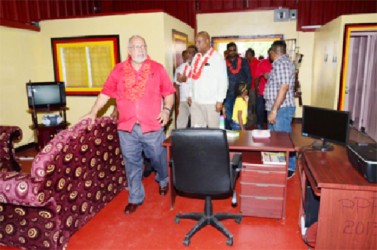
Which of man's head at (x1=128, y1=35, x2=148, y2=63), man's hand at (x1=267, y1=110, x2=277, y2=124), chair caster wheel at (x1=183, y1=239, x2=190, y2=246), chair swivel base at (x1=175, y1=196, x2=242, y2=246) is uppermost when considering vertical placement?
man's head at (x1=128, y1=35, x2=148, y2=63)

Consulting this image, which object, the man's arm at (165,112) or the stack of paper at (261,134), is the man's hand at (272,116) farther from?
the man's arm at (165,112)

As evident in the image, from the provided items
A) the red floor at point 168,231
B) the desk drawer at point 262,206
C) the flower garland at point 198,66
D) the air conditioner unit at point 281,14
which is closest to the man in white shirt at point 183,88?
the flower garland at point 198,66

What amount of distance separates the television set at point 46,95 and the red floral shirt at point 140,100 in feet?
7.92

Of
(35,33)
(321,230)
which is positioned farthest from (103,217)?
(35,33)

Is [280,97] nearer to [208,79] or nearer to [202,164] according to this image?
[208,79]

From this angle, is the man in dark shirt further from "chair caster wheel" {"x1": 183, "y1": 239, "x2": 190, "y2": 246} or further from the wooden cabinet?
"chair caster wheel" {"x1": 183, "y1": 239, "x2": 190, "y2": 246}

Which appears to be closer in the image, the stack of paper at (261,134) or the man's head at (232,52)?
the stack of paper at (261,134)

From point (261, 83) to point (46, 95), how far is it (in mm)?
3733

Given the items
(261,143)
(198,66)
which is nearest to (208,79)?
(198,66)

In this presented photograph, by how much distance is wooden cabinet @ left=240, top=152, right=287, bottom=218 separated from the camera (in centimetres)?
277

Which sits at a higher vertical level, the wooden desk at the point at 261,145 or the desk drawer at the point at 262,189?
the wooden desk at the point at 261,145

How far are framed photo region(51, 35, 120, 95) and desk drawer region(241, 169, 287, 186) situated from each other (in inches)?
122

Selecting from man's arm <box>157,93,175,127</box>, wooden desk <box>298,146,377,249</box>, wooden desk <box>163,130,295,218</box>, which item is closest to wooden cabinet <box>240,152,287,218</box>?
wooden desk <box>163,130,295,218</box>

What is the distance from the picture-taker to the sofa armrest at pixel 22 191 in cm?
223
